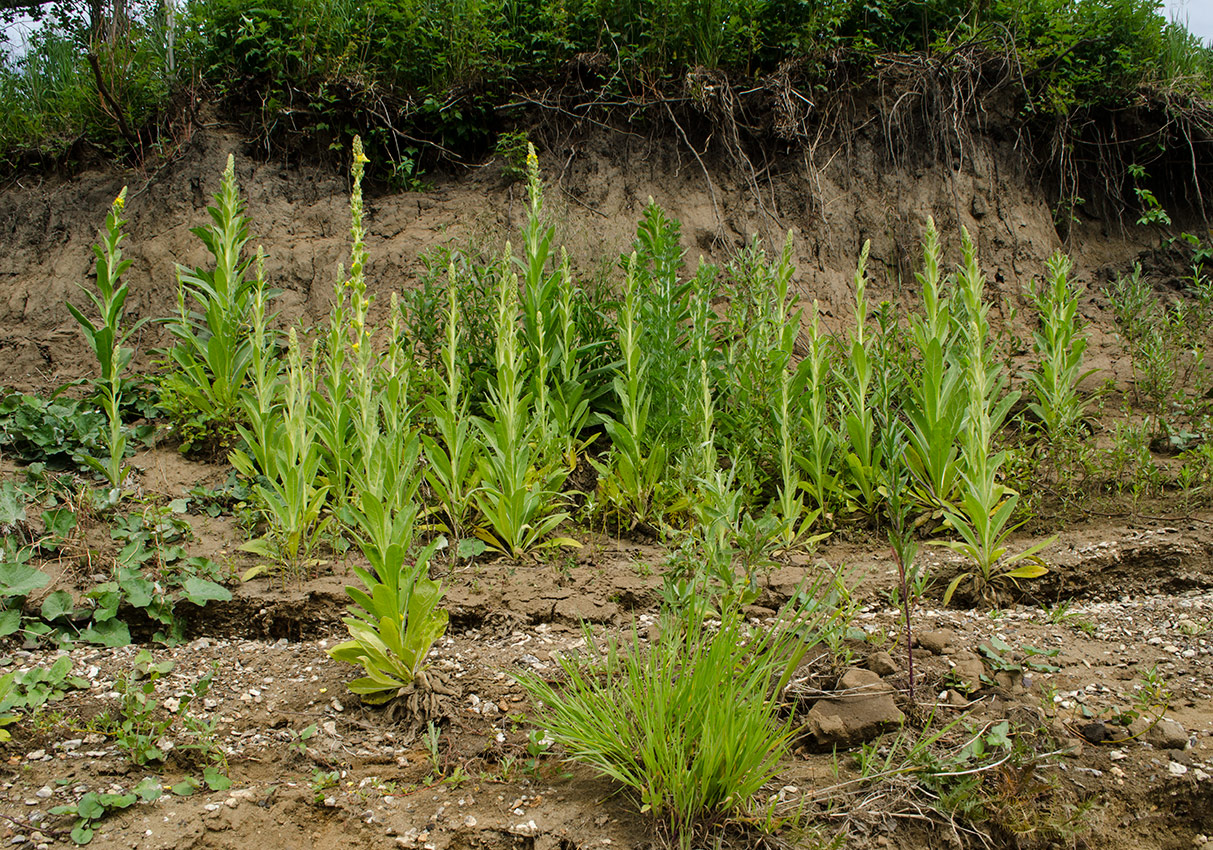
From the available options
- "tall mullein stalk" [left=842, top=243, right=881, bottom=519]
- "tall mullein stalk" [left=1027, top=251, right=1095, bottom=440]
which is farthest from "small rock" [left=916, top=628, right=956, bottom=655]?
"tall mullein stalk" [left=1027, top=251, right=1095, bottom=440]

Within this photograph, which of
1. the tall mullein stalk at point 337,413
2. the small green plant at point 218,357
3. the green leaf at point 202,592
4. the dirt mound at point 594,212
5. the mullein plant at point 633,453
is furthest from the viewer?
the dirt mound at point 594,212

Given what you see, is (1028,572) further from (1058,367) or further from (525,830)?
(525,830)

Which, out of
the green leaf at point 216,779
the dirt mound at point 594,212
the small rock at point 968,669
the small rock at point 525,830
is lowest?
the small rock at point 525,830

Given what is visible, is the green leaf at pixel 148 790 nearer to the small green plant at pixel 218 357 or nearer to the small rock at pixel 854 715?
the small rock at pixel 854 715

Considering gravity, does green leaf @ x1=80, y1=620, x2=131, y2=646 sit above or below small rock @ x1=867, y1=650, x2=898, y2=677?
below

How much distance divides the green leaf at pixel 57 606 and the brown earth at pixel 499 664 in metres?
0.16

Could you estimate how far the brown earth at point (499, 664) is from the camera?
2166 millimetres

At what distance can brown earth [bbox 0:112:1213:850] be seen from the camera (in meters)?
2.17

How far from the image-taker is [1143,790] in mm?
2223

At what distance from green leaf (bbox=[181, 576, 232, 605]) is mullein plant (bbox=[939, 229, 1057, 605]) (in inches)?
128

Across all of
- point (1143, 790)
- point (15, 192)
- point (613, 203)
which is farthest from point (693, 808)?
point (15, 192)

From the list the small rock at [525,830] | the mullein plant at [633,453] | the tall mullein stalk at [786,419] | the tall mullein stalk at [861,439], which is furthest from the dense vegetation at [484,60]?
the small rock at [525,830]

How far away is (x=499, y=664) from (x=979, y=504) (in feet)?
7.80

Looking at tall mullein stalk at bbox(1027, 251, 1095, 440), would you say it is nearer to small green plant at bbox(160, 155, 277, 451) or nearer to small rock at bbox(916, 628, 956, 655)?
small rock at bbox(916, 628, 956, 655)
